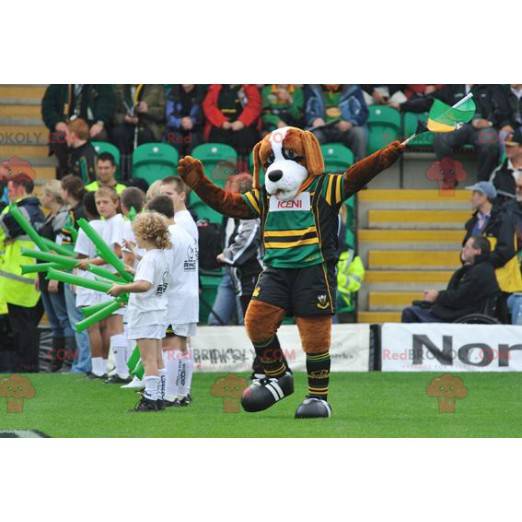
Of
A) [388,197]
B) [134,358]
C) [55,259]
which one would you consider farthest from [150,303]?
[388,197]

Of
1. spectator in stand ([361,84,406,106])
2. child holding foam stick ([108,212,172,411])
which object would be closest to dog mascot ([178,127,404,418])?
child holding foam stick ([108,212,172,411])

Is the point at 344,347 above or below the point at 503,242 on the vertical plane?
below

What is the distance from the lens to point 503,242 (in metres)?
14.2

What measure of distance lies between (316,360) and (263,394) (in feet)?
1.43

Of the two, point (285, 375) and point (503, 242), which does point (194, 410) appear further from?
point (503, 242)

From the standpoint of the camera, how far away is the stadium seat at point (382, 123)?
17.0 meters

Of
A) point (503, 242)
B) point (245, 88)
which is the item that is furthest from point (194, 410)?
point (245, 88)

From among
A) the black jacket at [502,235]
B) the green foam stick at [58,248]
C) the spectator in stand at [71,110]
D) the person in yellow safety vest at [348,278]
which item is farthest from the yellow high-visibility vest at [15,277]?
the black jacket at [502,235]

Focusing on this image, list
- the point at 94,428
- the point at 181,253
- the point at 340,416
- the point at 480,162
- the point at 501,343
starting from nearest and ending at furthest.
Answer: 1. the point at 94,428
2. the point at 340,416
3. the point at 181,253
4. the point at 501,343
5. the point at 480,162

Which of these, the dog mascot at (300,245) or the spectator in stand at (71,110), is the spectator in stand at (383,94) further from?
the dog mascot at (300,245)

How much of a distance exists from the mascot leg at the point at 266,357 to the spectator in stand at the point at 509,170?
6750 millimetres

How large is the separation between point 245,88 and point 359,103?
137cm

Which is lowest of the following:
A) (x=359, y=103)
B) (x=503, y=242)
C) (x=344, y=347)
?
(x=344, y=347)

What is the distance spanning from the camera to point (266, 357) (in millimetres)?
9609
